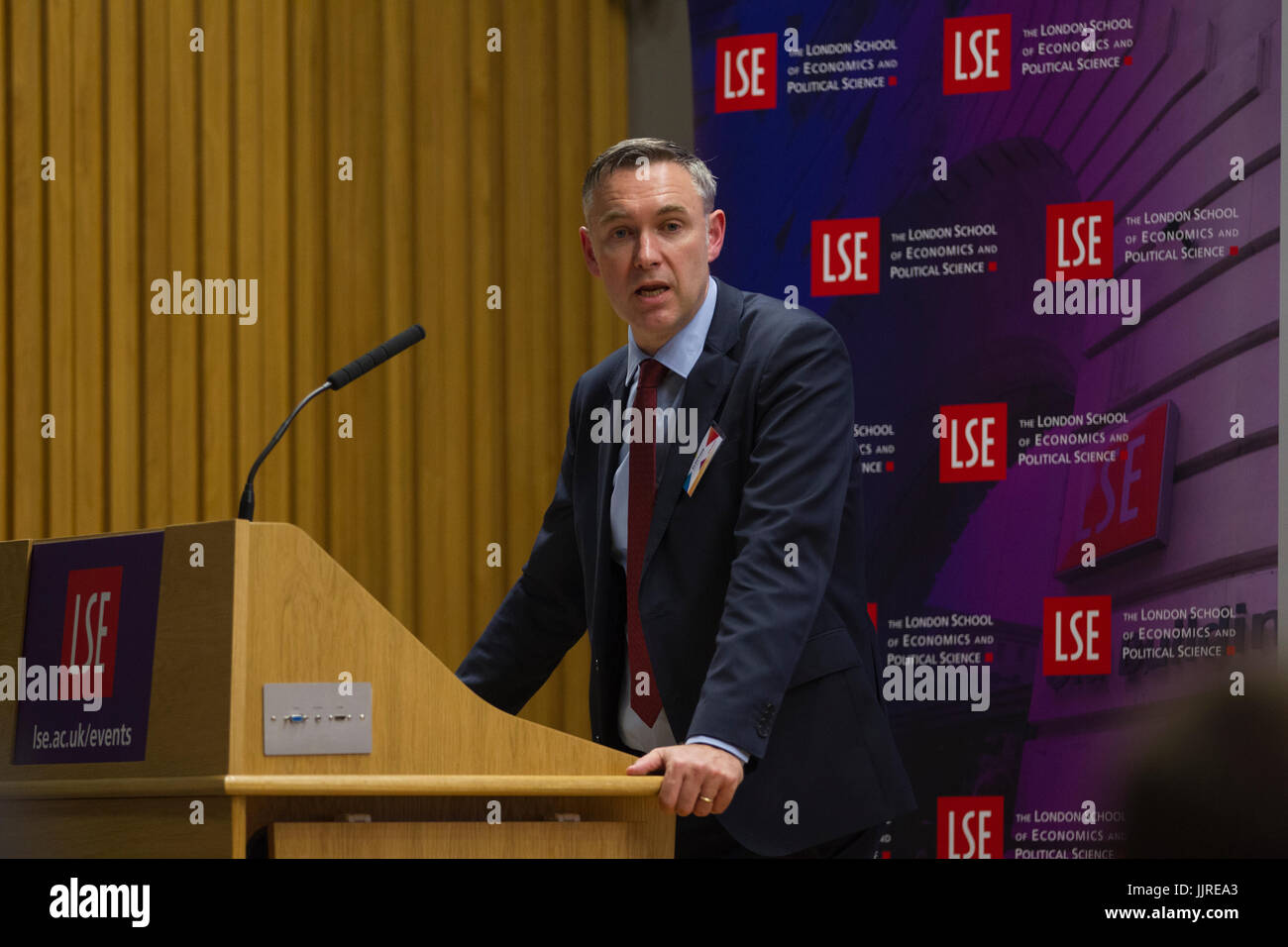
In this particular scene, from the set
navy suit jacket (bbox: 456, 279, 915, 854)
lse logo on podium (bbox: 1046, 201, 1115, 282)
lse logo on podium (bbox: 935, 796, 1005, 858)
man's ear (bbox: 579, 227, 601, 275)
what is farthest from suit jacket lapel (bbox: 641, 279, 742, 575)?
lse logo on podium (bbox: 935, 796, 1005, 858)

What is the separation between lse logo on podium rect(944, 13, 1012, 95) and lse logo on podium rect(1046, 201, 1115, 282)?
0.40 metres

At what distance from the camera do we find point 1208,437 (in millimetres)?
3793

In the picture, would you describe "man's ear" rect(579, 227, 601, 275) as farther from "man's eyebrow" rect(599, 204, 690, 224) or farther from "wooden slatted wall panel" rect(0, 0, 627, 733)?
"wooden slatted wall panel" rect(0, 0, 627, 733)

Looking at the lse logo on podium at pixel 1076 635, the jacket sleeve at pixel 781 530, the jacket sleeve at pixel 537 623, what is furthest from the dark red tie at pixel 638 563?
the lse logo on podium at pixel 1076 635

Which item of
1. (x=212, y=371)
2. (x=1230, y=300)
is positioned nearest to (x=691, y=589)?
(x=1230, y=300)

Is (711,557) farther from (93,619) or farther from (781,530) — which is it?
(93,619)

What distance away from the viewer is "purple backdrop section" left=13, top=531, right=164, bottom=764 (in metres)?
1.83

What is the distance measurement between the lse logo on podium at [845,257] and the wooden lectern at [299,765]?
7.89 feet

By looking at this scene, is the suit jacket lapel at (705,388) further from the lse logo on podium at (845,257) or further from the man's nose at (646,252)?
the lse logo on podium at (845,257)

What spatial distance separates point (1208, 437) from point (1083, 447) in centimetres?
31

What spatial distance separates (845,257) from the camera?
161 inches
